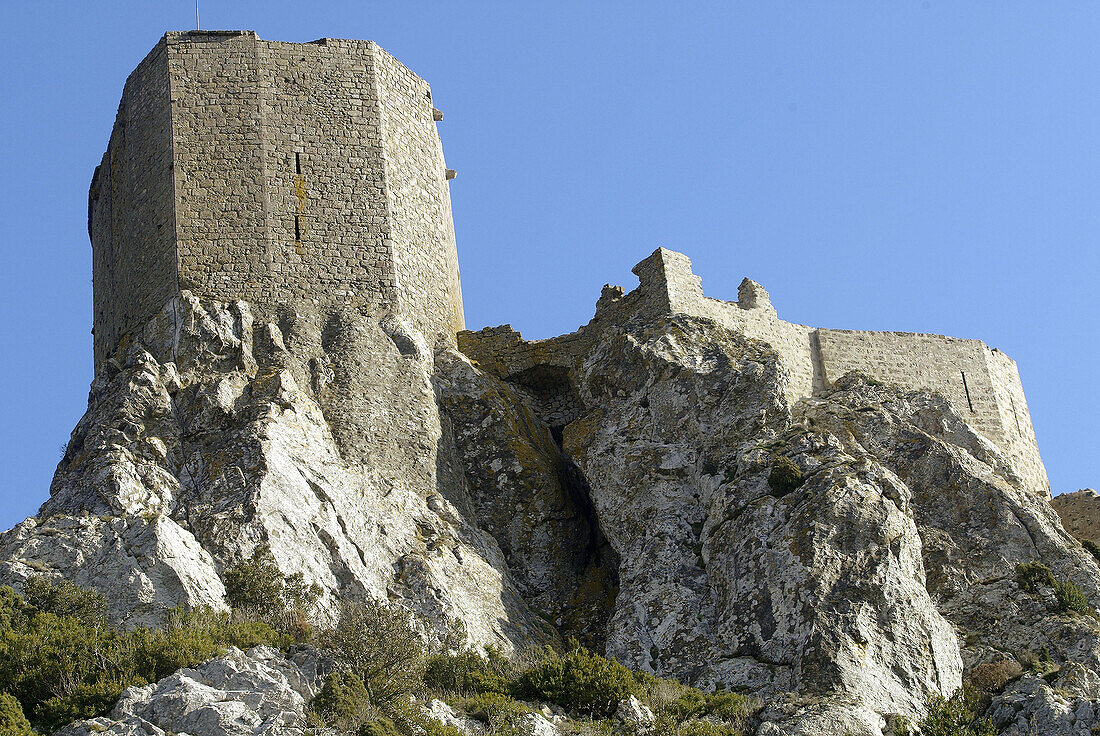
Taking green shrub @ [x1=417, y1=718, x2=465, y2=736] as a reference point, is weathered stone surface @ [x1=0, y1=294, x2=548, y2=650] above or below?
above

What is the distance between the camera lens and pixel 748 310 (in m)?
33.0

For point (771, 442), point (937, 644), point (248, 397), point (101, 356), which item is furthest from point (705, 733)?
point (101, 356)

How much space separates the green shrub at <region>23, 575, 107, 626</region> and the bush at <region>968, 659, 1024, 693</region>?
13363mm

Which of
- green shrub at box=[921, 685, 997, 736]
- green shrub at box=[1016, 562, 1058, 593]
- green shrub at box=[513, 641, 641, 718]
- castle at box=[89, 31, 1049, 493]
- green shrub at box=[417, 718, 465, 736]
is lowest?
green shrub at box=[921, 685, 997, 736]

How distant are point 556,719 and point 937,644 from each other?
6631 millimetres

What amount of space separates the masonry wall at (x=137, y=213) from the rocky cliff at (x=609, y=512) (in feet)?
3.89

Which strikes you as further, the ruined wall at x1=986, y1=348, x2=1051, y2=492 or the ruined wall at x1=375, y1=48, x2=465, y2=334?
the ruined wall at x1=986, y1=348, x2=1051, y2=492

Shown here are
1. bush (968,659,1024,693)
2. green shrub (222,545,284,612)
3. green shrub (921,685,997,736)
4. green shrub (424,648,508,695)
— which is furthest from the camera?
bush (968,659,1024,693)

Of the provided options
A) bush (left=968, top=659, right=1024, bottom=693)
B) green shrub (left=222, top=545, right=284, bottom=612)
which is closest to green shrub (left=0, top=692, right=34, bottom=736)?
green shrub (left=222, top=545, right=284, bottom=612)

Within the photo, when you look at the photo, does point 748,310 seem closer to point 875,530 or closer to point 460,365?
point 460,365

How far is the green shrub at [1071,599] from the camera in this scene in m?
26.1

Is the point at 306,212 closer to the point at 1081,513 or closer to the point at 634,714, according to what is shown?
the point at 634,714

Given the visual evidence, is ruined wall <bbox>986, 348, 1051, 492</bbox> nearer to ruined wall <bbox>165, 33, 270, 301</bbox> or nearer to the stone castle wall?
the stone castle wall

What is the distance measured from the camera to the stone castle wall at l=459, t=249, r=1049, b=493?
31.8 meters
